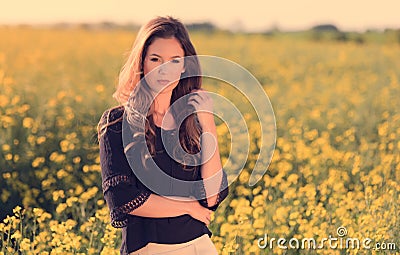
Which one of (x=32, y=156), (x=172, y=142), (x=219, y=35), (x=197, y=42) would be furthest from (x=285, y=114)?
(x=219, y=35)

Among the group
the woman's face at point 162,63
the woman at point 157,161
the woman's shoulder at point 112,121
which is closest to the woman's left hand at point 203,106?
the woman at point 157,161

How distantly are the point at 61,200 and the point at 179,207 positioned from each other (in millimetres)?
2984

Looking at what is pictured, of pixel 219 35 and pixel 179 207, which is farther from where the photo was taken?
pixel 219 35

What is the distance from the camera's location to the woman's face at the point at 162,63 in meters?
2.87

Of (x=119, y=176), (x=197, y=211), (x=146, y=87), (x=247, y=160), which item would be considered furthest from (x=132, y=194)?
(x=247, y=160)

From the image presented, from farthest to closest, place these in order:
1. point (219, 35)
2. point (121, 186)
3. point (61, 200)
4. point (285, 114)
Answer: point (219, 35), point (285, 114), point (61, 200), point (121, 186)

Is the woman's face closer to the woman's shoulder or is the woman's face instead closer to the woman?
the woman

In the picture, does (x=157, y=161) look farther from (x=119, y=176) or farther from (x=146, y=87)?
(x=146, y=87)

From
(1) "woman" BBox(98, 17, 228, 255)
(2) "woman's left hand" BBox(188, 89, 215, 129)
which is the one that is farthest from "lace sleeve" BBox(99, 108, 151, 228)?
(2) "woman's left hand" BBox(188, 89, 215, 129)

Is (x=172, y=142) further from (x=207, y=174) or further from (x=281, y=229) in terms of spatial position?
(x=281, y=229)

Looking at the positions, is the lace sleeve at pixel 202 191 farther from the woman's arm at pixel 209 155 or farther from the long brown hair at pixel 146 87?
the long brown hair at pixel 146 87

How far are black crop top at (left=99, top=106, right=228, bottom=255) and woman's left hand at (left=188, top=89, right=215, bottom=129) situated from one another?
0.51 feet

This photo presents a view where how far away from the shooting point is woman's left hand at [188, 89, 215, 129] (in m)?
2.86

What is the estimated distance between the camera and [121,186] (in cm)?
282
